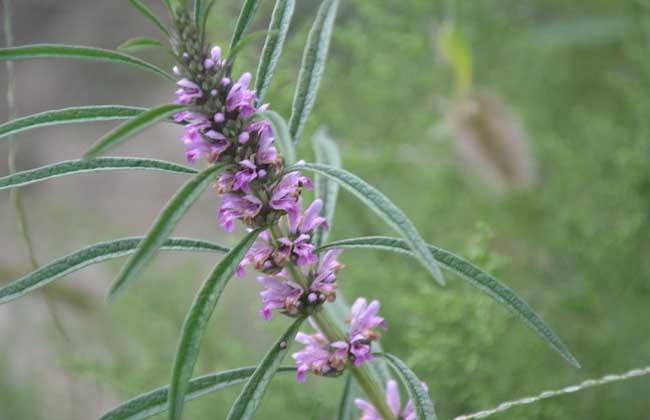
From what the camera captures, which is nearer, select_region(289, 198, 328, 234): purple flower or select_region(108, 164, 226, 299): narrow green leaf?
select_region(108, 164, 226, 299): narrow green leaf

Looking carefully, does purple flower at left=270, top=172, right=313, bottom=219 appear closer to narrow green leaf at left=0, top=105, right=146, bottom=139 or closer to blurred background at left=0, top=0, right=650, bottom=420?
narrow green leaf at left=0, top=105, right=146, bottom=139

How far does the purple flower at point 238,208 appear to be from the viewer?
0.46 metres

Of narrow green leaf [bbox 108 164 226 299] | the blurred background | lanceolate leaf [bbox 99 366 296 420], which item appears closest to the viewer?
narrow green leaf [bbox 108 164 226 299]

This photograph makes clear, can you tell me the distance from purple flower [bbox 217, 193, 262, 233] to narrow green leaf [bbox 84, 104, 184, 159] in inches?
3.0

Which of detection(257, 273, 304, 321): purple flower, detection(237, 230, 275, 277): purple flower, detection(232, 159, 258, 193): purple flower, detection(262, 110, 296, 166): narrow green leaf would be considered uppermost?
detection(262, 110, 296, 166): narrow green leaf

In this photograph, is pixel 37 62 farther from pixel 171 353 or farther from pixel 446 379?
pixel 446 379

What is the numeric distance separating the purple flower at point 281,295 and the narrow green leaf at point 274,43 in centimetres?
12

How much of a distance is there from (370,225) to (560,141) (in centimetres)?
33

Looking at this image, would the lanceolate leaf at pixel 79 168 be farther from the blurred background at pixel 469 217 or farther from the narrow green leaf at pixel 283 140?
the blurred background at pixel 469 217

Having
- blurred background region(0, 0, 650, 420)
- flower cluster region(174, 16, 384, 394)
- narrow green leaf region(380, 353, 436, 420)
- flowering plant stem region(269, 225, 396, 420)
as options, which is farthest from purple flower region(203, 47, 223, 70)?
blurred background region(0, 0, 650, 420)

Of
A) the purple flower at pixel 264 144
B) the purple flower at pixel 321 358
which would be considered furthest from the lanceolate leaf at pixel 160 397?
the purple flower at pixel 264 144

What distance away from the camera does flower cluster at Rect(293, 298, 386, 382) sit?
50 cm

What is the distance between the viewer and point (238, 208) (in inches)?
18.3

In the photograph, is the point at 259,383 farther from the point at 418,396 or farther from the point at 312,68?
the point at 312,68
